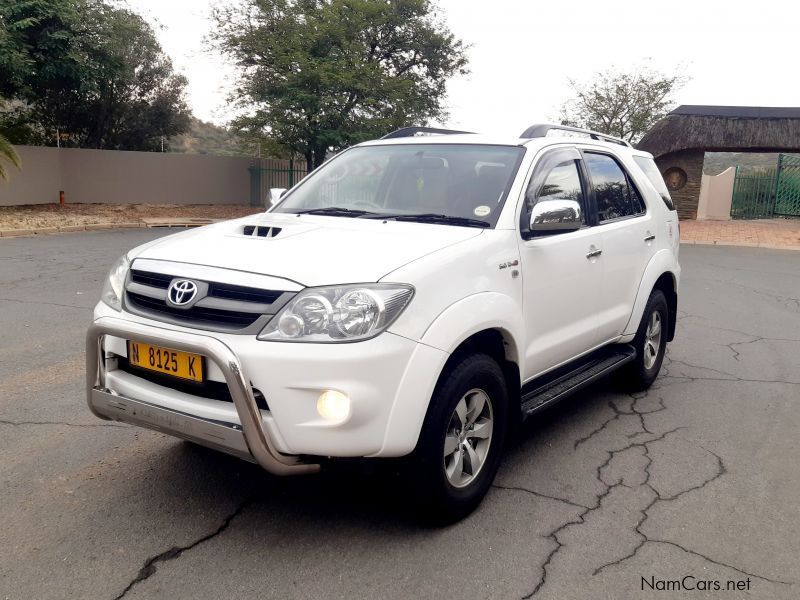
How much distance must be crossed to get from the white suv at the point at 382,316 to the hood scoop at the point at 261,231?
2 centimetres

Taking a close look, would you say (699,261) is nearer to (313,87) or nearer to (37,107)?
(313,87)

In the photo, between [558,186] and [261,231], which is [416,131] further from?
[261,231]

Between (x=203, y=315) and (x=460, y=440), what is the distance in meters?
1.32

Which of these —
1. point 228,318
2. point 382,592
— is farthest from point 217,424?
point 382,592

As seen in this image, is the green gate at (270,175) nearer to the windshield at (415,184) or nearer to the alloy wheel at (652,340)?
the alloy wheel at (652,340)

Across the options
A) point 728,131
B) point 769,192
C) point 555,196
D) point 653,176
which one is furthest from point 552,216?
point 769,192

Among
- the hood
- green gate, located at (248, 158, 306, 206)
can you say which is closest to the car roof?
the hood

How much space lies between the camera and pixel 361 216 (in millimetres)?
4203

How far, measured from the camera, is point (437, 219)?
3994mm

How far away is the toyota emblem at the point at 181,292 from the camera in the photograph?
10.3 feet

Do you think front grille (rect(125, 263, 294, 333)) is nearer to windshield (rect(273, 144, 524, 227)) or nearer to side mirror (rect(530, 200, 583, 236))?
windshield (rect(273, 144, 524, 227))

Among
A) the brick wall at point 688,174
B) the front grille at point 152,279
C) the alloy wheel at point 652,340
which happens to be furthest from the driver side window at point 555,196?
the brick wall at point 688,174

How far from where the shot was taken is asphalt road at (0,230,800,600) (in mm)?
3012

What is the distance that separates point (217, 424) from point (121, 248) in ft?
41.2
